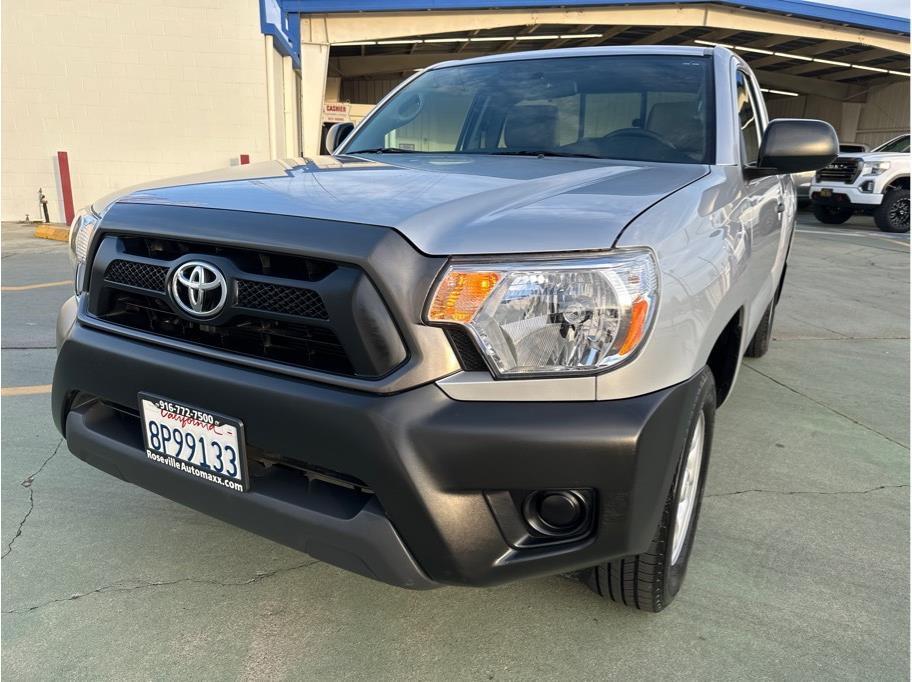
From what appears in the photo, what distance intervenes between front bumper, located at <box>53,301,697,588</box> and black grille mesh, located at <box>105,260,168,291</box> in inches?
10.6

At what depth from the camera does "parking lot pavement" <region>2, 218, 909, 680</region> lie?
182cm

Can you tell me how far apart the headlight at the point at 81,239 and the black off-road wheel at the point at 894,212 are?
49.7 ft

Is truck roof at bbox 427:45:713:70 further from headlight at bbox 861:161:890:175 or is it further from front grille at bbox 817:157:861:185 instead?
headlight at bbox 861:161:890:175

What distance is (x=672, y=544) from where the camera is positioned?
1842 millimetres

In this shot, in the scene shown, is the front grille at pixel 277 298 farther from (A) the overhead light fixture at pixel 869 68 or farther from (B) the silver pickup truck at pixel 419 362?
(A) the overhead light fixture at pixel 869 68

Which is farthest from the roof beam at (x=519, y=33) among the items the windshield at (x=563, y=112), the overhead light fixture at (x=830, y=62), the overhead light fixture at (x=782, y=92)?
the windshield at (x=563, y=112)

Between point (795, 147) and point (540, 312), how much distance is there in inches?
62.0

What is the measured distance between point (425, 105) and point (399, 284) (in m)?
2.14

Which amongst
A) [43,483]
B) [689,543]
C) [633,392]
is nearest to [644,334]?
[633,392]

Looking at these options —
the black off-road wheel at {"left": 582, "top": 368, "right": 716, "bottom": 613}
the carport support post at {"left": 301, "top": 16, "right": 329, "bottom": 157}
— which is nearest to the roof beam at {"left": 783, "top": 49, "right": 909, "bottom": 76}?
the carport support post at {"left": 301, "top": 16, "right": 329, "bottom": 157}

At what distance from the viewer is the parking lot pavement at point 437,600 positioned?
182 centimetres

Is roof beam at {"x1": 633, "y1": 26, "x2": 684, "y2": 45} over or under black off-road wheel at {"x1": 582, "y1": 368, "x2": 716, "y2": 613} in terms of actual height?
over

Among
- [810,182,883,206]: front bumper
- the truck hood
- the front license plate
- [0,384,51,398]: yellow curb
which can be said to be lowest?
[0,384,51,398]: yellow curb

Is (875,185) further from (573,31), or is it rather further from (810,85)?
(810,85)
